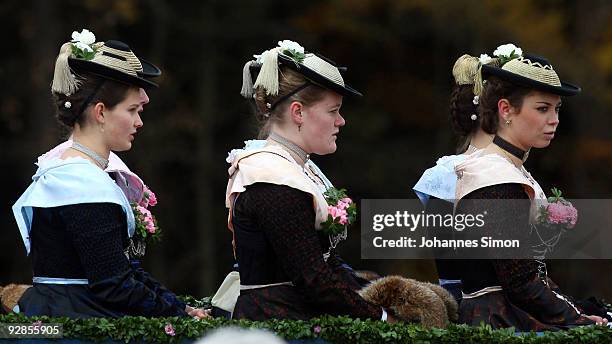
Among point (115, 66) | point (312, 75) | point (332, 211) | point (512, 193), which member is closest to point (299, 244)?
point (332, 211)

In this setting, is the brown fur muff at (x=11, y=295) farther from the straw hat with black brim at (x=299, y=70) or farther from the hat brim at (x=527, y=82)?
the hat brim at (x=527, y=82)

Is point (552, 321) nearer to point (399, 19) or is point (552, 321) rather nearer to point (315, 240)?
point (315, 240)

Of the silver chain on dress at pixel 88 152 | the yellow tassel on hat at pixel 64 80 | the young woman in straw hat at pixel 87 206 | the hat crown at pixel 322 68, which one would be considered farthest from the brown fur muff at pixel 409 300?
the yellow tassel on hat at pixel 64 80

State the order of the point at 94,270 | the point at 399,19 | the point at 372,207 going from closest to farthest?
1. the point at 94,270
2. the point at 372,207
3. the point at 399,19

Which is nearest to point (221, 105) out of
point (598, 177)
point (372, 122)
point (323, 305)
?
point (372, 122)

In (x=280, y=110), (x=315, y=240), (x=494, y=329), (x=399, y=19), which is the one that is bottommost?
(x=494, y=329)

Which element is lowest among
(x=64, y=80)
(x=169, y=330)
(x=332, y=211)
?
(x=169, y=330)

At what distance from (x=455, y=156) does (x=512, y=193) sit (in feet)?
1.62

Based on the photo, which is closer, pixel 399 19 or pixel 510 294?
pixel 510 294

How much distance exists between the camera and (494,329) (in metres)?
5.10

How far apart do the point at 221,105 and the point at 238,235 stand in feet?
39.6

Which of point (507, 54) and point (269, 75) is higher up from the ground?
point (507, 54)

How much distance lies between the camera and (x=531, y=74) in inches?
213

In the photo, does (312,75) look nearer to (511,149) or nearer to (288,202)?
(288,202)
